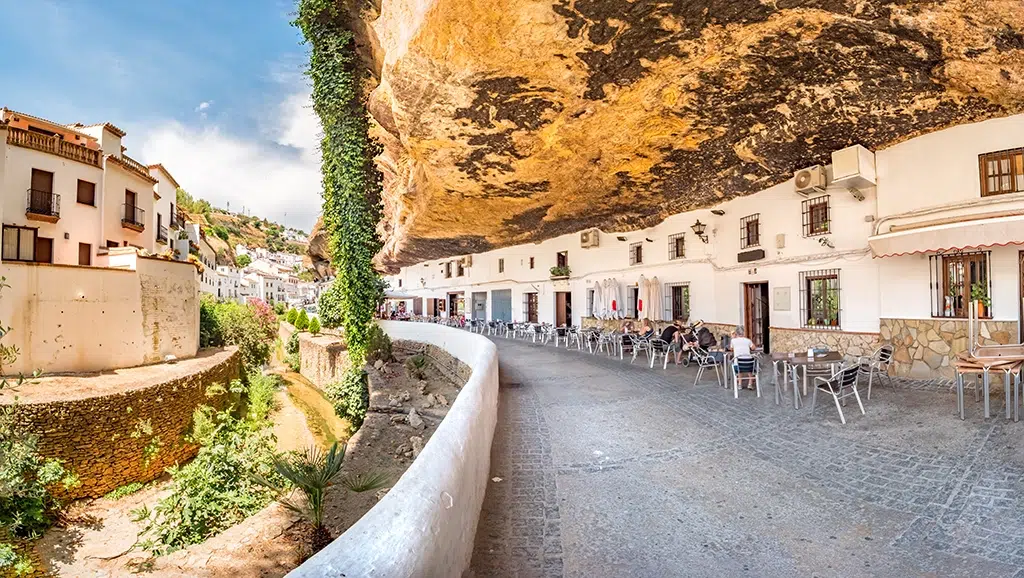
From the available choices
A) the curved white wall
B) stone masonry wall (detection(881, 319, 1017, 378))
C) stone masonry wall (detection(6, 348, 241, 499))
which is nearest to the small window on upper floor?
stone masonry wall (detection(881, 319, 1017, 378))

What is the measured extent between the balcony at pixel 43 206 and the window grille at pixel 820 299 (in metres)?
26.4

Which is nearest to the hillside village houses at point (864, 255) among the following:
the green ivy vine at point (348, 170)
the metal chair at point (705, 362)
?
the metal chair at point (705, 362)

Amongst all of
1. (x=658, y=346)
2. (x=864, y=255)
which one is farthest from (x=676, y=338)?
(x=864, y=255)

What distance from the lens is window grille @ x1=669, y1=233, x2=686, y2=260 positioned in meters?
14.4

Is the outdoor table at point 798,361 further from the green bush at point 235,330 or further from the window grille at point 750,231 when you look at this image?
the green bush at point 235,330

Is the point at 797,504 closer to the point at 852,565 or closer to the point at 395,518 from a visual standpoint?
the point at 852,565

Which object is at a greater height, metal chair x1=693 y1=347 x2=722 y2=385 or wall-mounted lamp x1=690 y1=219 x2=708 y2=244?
wall-mounted lamp x1=690 y1=219 x2=708 y2=244

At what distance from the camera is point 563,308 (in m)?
20.5

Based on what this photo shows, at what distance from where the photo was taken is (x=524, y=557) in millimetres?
2977

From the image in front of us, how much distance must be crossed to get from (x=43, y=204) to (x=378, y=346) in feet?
50.5

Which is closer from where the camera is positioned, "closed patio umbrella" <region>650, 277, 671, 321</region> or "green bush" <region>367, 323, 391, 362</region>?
"closed patio umbrella" <region>650, 277, 671, 321</region>

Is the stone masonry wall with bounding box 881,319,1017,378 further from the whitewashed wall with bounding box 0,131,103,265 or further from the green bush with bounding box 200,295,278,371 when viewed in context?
the whitewashed wall with bounding box 0,131,103,265

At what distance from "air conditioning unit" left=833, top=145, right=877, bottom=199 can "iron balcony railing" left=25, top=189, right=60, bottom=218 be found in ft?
86.4

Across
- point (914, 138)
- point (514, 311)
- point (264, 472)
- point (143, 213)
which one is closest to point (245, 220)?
point (143, 213)
